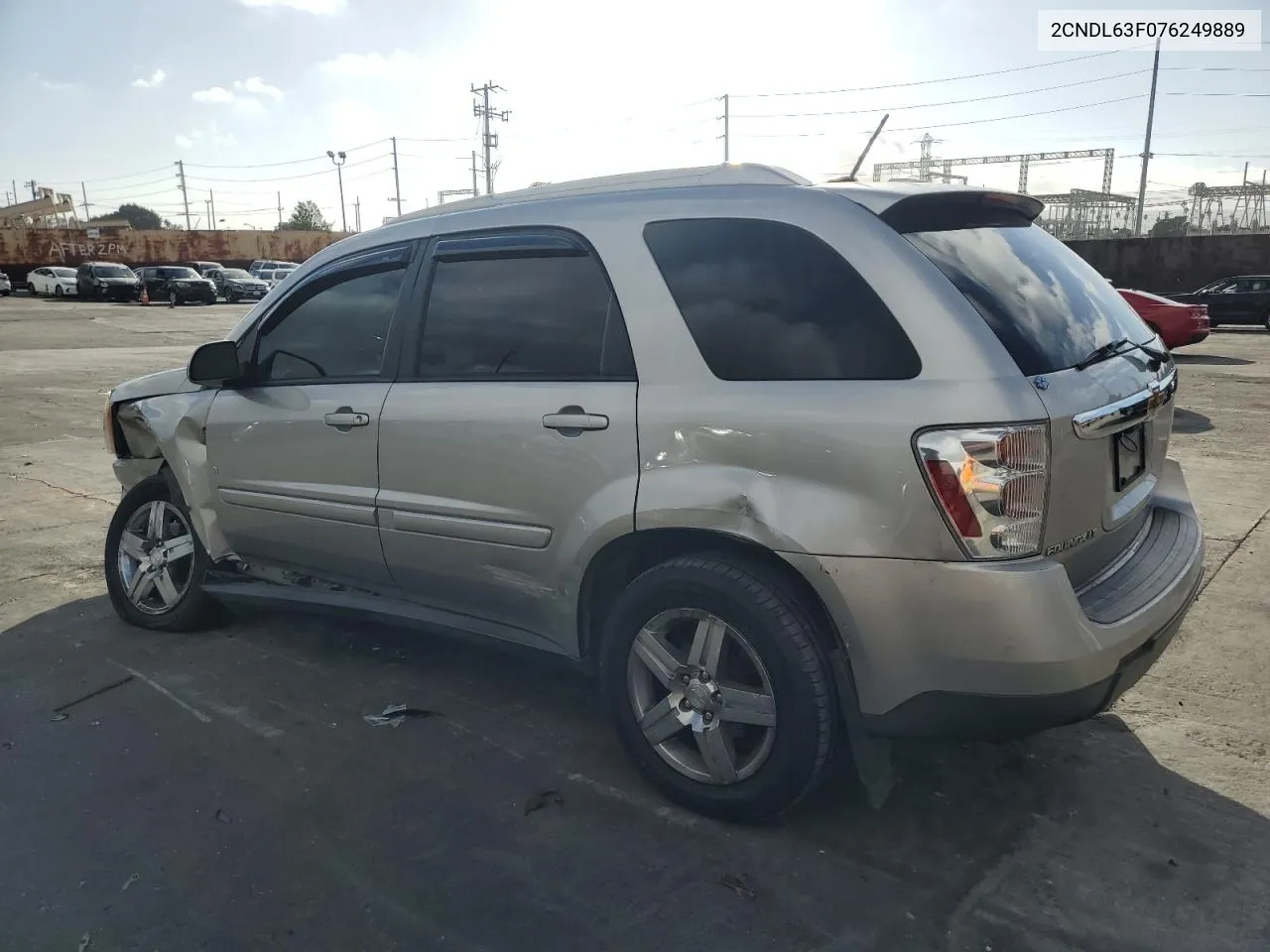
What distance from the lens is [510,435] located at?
3088 millimetres

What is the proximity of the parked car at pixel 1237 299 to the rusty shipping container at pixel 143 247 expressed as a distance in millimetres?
44969

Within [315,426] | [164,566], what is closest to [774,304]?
[315,426]

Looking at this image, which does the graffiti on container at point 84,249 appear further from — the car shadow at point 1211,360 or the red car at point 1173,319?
the red car at point 1173,319

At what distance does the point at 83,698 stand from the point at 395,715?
131 cm

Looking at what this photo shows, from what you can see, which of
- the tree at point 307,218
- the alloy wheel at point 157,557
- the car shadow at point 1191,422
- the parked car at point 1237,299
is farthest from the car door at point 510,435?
the tree at point 307,218

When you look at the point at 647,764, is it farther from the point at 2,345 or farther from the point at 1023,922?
the point at 2,345

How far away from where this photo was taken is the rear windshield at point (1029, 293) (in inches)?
98.3

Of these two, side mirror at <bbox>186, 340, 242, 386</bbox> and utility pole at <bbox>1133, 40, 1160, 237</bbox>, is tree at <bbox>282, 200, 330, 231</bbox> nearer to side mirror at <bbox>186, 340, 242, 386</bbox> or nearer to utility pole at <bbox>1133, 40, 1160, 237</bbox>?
Result: utility pole at <bbox>1133, 40, 1160, 237</bbox>

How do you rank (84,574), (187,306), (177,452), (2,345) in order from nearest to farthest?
(177,452) < (84,574) < (2,345) < (187,306)

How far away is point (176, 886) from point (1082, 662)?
2.47 m

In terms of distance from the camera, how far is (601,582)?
3.07 meters

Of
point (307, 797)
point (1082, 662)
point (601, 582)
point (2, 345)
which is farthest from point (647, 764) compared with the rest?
point (2, 345)

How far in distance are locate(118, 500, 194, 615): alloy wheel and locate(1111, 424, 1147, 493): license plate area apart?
12.6 ft

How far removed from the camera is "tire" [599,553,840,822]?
2.57 meters
